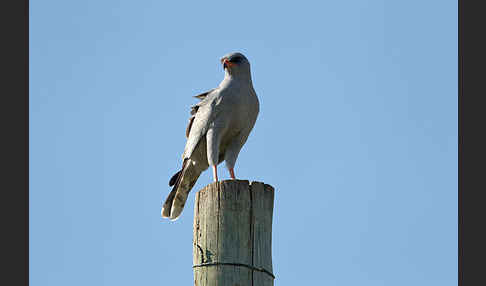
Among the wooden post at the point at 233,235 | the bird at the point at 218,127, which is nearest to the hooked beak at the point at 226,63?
the bird at the point at 218,127

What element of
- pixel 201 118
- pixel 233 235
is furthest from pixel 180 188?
pixel 233 235

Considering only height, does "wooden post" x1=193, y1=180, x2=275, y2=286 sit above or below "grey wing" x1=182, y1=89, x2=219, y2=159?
below

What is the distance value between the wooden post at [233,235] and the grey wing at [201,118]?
224 cm

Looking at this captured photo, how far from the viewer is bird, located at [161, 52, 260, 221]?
6.82 meters

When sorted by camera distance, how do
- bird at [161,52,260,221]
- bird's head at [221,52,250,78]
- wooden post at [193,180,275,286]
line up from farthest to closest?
1. bird's head at [221,52,250,78]
2. bird at [161,52,260,221]
3. wooden post at [193,180,275,286]

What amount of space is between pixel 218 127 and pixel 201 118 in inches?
10.0

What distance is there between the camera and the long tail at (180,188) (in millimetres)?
7289

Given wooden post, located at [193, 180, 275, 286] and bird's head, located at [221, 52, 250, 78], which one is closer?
wooden post, located at [193, 180, 275, 286]

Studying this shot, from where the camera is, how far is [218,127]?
684cm

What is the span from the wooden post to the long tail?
2613 millimetres

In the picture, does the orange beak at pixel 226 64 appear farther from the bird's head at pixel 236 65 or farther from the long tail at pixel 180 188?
the long tail at pixel 180 188

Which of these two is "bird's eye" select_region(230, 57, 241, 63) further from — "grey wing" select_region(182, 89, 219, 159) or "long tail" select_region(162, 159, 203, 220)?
"long tail" select_region(162, 159, 203, 220)

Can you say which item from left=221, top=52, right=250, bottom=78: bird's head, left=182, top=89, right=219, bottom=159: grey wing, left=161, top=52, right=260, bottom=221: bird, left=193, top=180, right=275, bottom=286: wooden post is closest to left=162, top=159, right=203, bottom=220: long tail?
left=161, top=52, right=260, bottom=221: bird

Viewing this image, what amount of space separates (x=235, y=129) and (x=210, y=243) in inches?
102
